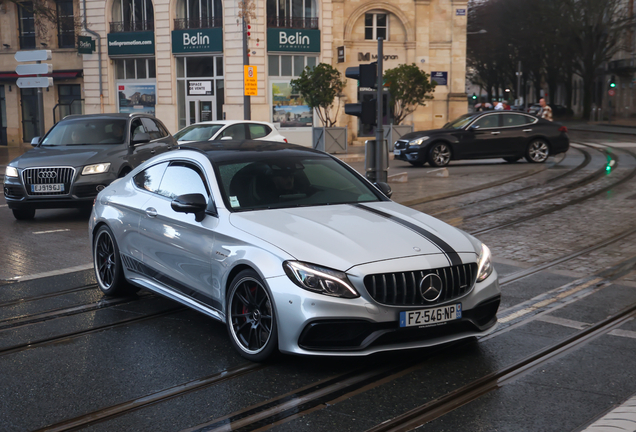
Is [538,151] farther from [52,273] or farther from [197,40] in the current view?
[197,40]

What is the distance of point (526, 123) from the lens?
22469mm

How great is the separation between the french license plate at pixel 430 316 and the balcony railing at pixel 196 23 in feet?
107

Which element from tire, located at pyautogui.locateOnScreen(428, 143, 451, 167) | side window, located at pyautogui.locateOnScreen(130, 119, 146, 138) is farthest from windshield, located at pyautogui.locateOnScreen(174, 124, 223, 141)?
tire, located at pyautogui.locateOnScreen(428, 143, 451, 167)

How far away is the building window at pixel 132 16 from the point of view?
37156 millimetres

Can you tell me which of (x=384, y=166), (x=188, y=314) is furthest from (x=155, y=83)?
(x=188, y=314)

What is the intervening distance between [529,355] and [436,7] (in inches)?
1416

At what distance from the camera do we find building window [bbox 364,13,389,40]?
38.2 metres

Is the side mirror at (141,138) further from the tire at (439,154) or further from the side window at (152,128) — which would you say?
the tire at (439,154)

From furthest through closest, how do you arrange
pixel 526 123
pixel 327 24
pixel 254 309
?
pixel 327 24 → pixel 526 123 → pixel 254 309

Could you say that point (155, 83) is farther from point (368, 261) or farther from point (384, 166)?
point (368, 261)

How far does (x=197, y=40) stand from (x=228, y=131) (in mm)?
18074

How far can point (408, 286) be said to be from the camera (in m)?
4.74

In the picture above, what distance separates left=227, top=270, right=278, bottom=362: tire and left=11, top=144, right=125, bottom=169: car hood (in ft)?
25.9

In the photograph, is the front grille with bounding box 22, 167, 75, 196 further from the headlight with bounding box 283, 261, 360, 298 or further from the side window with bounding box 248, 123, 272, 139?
→ the headlight with bounding box 283, 261, 360, 298
